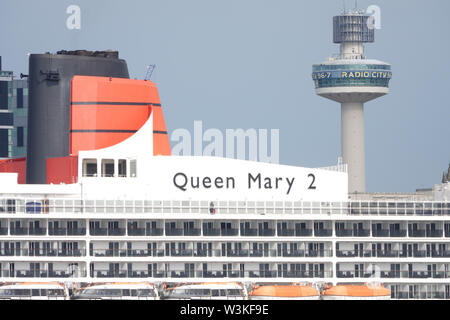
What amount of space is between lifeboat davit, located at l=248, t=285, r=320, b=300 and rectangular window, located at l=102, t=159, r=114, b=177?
9774 millimetres

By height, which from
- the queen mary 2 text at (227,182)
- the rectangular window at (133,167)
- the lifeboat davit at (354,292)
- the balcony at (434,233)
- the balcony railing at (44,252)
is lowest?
the lifeboat davit at (354,292)

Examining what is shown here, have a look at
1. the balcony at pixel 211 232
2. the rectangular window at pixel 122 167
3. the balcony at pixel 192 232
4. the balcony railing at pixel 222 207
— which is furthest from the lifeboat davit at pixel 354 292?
the rectangular window at pixel 122 167

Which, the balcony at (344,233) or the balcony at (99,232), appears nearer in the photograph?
the balcony at (99,232)

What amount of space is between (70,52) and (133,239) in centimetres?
1223

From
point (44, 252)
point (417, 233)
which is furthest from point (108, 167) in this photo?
point (417, 233)

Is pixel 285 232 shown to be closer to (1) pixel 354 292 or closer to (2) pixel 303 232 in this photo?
(2) pixel 303 232

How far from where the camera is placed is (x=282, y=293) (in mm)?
54500

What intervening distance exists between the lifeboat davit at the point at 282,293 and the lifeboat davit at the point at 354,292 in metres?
0.74

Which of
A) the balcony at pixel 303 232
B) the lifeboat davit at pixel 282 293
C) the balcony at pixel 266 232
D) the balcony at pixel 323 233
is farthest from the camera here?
the balcony at pixel 323 233

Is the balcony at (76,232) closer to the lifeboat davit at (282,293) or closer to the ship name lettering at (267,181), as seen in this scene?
the lifeboat davit at (282,293)

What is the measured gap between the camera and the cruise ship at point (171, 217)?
5594 centimetres

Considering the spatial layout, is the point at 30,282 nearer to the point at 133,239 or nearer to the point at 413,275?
the point at 133,239
